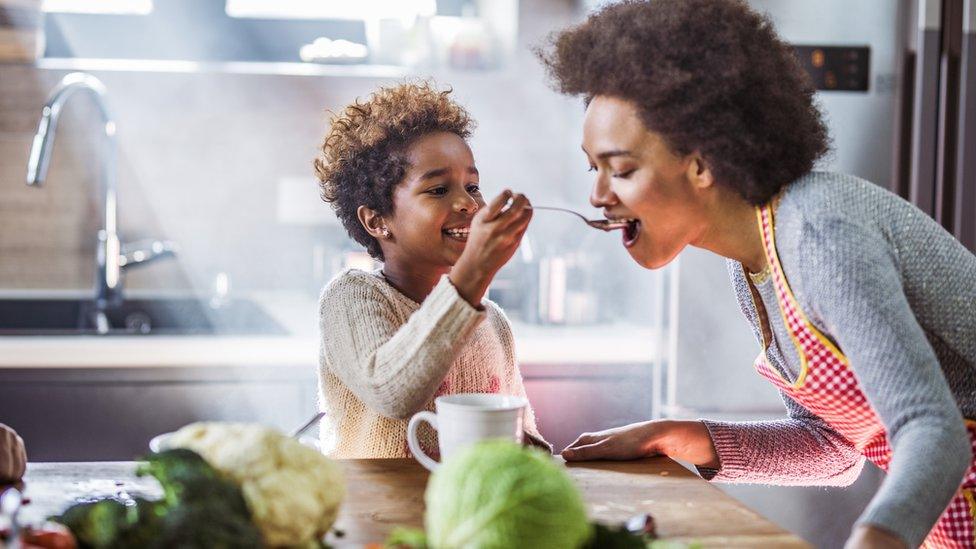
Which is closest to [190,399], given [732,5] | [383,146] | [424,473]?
[383,146]

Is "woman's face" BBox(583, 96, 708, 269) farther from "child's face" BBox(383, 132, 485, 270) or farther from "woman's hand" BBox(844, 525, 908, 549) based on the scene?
"woman's hand" BBox(844, 525, 908, 549)

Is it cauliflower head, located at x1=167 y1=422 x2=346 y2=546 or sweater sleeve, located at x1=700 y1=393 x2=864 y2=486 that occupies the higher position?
cauliflower head, located at x1=167 y1=422 x2=346 y2=546

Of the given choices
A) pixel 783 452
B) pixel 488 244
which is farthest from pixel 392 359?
pixel 783 452

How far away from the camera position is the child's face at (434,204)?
1592 millimetres

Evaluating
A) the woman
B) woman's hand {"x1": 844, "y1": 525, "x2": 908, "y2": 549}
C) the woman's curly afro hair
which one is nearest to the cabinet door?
the woman

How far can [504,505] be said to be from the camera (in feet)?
2.37

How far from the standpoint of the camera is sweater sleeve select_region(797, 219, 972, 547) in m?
0.93

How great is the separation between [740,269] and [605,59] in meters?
0.33

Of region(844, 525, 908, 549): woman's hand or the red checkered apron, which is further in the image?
the red checkered apron

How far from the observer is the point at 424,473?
1.16 metres

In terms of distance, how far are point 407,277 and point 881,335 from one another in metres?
0.81

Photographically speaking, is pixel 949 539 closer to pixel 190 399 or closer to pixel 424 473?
pixel 424 473

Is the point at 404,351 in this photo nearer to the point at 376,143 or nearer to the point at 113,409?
the point at 376,143

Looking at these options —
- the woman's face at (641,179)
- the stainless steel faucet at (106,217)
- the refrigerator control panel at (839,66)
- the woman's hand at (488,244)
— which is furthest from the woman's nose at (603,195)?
the stainless steel faucet at (106,217)
